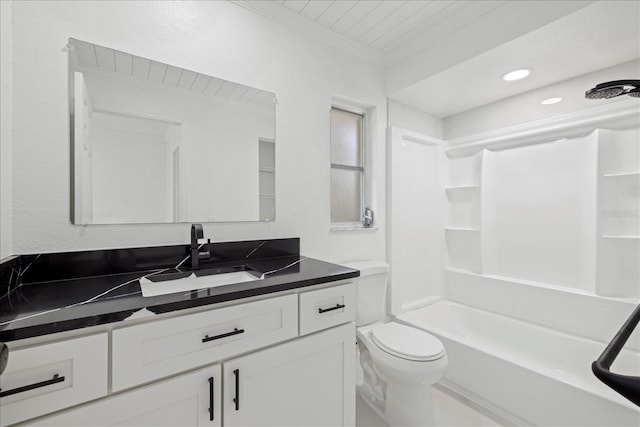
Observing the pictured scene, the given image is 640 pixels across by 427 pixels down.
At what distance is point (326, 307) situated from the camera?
1247mm

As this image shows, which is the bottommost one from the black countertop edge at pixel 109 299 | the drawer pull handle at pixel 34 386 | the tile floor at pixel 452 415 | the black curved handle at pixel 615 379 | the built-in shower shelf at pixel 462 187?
the tile floor at pixel 452 415

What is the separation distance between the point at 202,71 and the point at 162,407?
151 centimetres

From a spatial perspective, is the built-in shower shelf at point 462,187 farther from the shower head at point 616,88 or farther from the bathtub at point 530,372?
the shower head at point 616,88

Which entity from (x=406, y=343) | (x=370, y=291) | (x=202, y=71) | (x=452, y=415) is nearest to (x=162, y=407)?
(x=406, y=343)

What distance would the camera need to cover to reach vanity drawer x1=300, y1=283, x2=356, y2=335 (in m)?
1.18

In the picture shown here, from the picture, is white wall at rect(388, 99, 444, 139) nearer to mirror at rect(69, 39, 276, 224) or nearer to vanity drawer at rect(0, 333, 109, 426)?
mirror at rect(69, 39, 276, 224)

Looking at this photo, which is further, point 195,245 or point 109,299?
point 195,245

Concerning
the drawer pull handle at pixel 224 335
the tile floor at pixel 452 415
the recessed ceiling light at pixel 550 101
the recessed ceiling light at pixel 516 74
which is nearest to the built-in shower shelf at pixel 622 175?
the recessed ceiling light at pixel 550 101

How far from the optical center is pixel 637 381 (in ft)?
1.42

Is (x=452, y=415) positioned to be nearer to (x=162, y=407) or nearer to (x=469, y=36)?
(x=162, y=407)

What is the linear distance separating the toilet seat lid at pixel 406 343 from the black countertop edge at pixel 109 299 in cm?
58

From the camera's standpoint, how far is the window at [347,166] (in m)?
2.22

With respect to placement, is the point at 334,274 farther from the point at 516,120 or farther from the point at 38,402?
the point at 516,120

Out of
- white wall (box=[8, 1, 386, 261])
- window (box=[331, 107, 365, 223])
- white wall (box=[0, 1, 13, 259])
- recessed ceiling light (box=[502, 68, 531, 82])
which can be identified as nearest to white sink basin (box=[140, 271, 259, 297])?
white wall (box=[8, 1, 386, 261])
